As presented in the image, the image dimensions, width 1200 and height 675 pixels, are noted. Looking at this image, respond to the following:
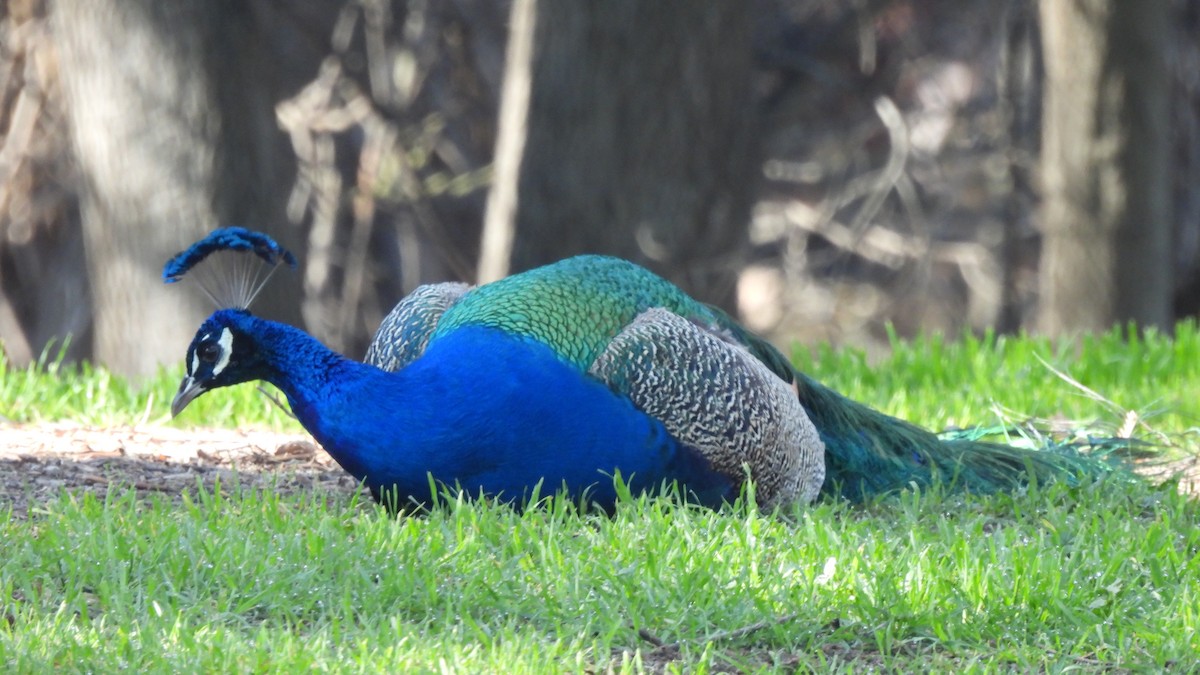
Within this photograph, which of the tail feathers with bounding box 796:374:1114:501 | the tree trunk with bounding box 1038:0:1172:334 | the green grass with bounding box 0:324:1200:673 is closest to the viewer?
the green grass with bounding box 0:324:1200:673

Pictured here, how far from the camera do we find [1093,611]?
3.54 m

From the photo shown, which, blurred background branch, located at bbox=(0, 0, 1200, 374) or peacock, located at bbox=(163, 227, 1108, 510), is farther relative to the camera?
Result: blurred background branch, located at bbox=(0, 0, 1200, 374)

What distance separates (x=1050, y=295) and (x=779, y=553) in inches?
233

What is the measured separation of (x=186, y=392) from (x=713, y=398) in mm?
1381

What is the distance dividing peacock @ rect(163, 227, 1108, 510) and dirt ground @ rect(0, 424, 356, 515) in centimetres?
47

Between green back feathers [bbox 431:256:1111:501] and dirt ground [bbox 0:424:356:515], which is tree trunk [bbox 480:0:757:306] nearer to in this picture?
dirt ground [bbox 0:424:356:515]

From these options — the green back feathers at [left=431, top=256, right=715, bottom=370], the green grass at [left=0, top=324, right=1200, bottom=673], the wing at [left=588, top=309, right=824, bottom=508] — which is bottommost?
the green grass at [left=0, top=324, right=1200, bottom=673]

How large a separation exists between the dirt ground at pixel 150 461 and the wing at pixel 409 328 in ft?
1.33

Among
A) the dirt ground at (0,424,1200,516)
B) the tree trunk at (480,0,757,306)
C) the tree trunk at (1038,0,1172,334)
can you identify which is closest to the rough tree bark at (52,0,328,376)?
the tree trunk at (480,0,757,306)

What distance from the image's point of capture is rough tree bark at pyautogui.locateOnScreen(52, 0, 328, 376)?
7.25 m

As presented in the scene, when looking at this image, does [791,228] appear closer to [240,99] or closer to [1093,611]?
[240,99]

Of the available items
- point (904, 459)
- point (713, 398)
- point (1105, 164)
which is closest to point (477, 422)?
point (713, 398)

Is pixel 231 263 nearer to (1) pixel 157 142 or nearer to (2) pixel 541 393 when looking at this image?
(2) pixel 541 393

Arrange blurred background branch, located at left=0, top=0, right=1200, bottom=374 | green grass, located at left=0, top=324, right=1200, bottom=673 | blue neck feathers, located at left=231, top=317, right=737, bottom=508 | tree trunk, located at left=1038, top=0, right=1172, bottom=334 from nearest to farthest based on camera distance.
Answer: green grass, located at left=0, top=324, right=1200, bottom=673, blue neck feathers, located at left=231, top=317, right=737, bottom=508, blurred background branch, located at left=0, top=0, right=1200, bottom=374, tree trunk, located at left=1038, top=0, right=1172, bottom=334
